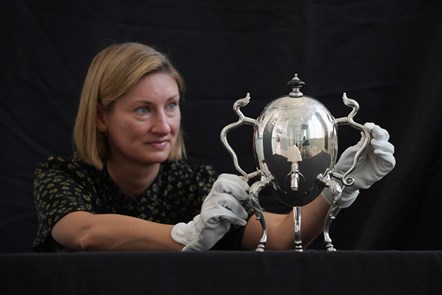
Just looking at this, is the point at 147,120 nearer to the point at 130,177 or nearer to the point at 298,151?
the point at 130,177

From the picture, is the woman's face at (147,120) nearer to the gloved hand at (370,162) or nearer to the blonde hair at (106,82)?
the blonde hair at (106,82)

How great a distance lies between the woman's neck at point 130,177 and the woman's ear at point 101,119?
76mm

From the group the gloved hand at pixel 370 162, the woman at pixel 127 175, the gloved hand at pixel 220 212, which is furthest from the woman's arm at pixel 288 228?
the gloved hand at pixel 220 212

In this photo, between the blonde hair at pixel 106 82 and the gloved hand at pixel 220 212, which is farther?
the blonde hair at pixel 106 82

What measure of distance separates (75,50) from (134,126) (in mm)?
486

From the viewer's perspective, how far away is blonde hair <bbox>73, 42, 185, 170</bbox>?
1.97 metres

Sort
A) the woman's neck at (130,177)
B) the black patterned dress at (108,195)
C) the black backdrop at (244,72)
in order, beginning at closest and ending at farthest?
the black patterned dress at (108,195) < the woman's neck at (130,177) < the black backdrop at (244,72)

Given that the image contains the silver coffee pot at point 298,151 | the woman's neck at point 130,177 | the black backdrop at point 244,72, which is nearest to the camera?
the silver coffee pot at point 298,151

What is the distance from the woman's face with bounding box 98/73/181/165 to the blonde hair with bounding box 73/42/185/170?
0.06 ft

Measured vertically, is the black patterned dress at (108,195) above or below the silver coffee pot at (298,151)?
below

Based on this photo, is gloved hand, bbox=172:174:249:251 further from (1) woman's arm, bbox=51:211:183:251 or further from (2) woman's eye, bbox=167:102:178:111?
(2) woman's eye, bbox=167:102:178:111

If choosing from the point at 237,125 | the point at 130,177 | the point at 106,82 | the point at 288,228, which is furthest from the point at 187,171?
the point at 237,125

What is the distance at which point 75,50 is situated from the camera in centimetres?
235

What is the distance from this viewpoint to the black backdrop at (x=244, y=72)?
2.21 meters
